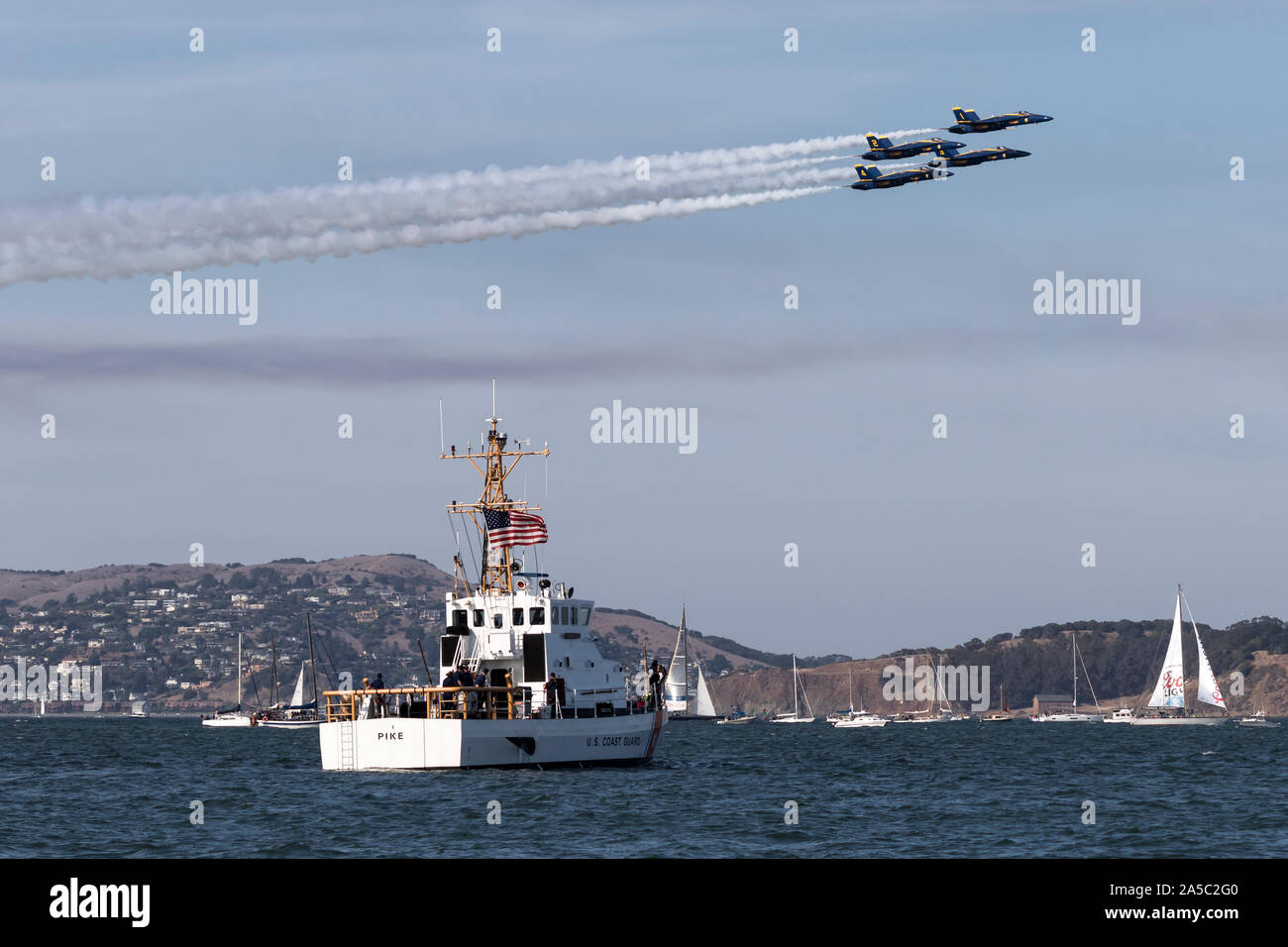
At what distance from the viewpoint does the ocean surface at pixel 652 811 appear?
4462 centimetres

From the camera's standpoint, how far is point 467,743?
65438 millimetres

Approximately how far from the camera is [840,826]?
50.6m

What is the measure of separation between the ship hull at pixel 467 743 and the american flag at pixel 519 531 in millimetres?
9322

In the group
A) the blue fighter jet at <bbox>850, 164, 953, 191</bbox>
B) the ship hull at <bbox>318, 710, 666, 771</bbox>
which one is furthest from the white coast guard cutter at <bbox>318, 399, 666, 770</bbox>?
the blue fighter jet at <bbox>850, 164, 953, 191</bbox>

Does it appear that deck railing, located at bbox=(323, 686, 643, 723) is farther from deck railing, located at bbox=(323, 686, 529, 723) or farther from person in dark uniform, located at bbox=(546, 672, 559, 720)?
person in dark uniform, located at bbox=(546, 672, 559, 720)

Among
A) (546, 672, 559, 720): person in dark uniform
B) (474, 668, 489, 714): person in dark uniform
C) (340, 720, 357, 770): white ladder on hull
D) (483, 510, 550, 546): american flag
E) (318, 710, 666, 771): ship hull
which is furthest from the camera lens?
(483, 510, 550, 546): american flag

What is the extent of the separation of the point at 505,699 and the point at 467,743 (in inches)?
182

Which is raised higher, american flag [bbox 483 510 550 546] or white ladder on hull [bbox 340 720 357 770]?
american flag [bbox 483 510 550 546]

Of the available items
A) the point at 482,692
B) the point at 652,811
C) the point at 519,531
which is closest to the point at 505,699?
the point at 482,692

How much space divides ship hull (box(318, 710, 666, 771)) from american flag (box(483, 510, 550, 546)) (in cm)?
932

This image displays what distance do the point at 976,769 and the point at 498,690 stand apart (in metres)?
33.3

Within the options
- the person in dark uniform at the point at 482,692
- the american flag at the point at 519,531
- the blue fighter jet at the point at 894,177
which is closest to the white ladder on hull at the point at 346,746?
the person in dark uniform at the point at 482,692

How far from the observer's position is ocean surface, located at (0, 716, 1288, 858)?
44.6 m
